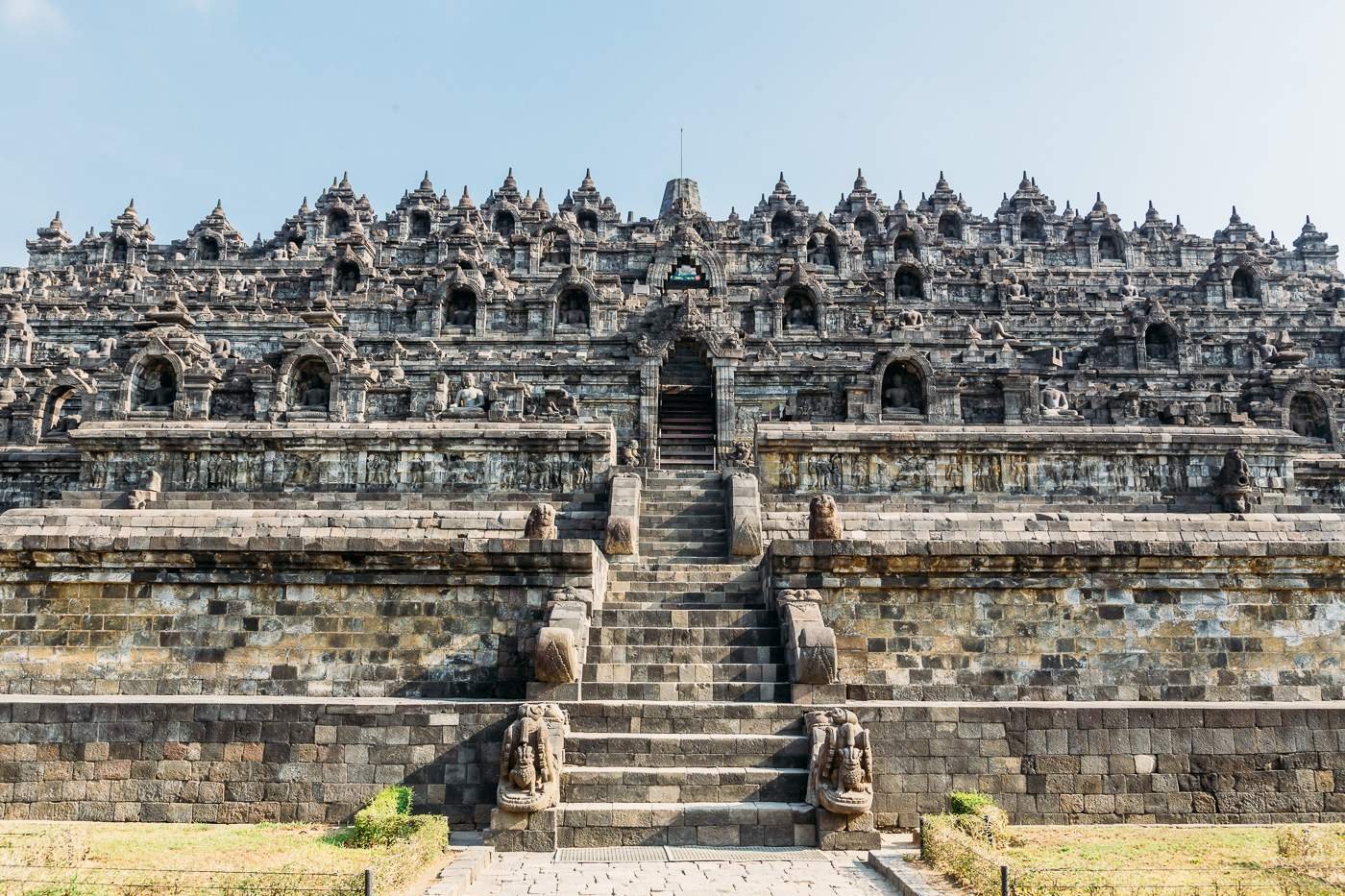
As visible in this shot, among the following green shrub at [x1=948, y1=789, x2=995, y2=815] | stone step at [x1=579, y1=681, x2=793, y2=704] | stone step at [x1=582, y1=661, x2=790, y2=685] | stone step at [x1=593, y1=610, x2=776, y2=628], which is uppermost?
stone step at [x1=593, y1=610, x2=776, y2=628]

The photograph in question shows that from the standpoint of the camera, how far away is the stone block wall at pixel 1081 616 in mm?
12891

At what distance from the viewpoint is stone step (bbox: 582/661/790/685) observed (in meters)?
12.2

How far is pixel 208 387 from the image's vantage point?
24.9m

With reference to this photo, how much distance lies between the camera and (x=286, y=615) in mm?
13242

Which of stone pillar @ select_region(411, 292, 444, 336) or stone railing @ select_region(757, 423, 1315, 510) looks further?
stone pillar @ select_region(411, 292, 444, 336)

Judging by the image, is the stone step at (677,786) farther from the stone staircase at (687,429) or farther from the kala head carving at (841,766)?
the stone staircase at (687,429)

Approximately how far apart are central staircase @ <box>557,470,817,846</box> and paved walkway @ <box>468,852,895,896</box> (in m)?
0.63

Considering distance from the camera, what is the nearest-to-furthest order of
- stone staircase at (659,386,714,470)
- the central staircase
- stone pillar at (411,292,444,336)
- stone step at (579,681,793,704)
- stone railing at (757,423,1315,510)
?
the central staircase
stone step at (579,681,793,704)
stone railing at (757,423,1315,510)
stone staircase at (659,386,714,470)
stone pillar at (411,292,444,336)

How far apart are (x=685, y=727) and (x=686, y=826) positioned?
133 cm

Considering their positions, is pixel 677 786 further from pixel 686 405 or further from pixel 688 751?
pixel 686 405

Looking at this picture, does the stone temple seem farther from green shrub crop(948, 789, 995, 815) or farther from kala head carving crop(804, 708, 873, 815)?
green shrub crop(948, 789, 995, 815)

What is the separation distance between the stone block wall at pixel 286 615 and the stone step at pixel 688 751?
234cm

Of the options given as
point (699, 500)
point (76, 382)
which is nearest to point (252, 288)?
point (76, 382)

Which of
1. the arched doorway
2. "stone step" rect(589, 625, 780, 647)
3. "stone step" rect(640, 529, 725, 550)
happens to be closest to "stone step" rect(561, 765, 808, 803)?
"stone step" rect(589, 625, 780, 647)
